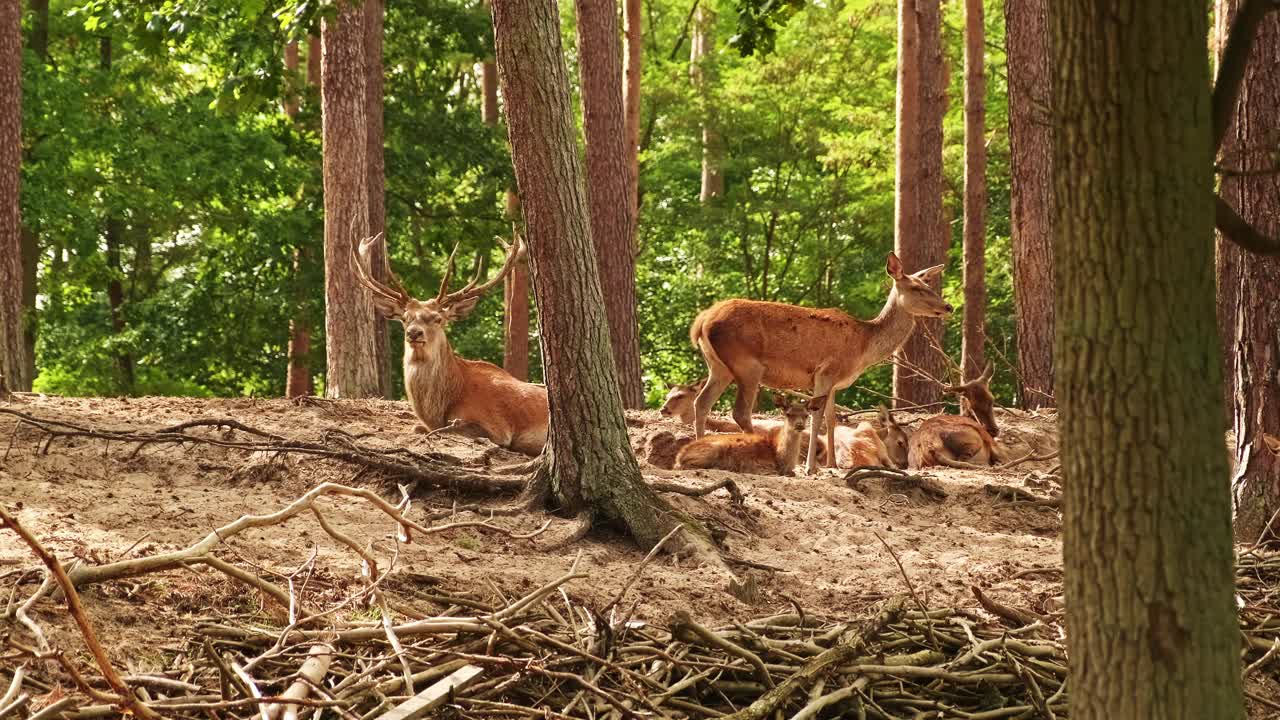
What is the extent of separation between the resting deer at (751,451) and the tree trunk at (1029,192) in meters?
4.93

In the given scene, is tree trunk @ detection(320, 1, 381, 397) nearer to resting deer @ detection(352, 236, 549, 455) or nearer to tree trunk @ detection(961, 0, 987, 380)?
resting deer @ detection(352, 236, 549, 455)

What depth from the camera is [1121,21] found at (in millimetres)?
3049

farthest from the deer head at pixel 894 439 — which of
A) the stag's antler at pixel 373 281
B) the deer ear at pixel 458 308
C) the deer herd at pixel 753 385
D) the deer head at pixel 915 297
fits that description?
the stag's antler at pixel 373 281

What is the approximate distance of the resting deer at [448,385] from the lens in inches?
472

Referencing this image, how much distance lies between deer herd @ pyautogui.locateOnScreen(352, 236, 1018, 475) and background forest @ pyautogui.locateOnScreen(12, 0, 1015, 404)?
217 inches

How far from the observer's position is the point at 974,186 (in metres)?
19.1

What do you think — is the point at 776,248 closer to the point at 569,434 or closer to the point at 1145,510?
the point at 569,434

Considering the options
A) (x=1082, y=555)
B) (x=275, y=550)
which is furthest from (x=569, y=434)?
(x=1082, y=555)

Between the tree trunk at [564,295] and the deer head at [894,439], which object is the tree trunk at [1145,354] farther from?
the deer head at [894,439]

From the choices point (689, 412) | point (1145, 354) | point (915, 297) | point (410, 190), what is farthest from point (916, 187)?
point (1145, 354)

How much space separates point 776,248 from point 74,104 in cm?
1380

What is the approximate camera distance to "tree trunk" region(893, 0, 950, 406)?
711 inches

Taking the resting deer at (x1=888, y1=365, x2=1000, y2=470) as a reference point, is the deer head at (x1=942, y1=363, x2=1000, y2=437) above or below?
above

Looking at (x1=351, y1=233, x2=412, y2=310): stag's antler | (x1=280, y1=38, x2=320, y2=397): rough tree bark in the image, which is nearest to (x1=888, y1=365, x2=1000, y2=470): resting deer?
(x1=351, y1=233, x2=412, y2=310): stag's antler
